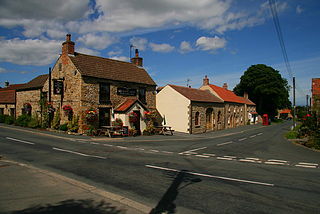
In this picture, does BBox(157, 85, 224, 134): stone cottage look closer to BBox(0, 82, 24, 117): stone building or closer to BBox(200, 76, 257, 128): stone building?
BBox(200, 76, 257, 128): stone building

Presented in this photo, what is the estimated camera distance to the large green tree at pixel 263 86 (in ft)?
172

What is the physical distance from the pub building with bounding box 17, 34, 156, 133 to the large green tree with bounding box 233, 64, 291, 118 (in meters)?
37.8

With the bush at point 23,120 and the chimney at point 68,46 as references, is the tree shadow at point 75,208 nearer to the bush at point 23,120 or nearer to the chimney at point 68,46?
the chimney at point 68,46

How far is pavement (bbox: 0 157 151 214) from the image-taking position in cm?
503

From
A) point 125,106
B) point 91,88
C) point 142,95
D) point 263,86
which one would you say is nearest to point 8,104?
point 91,88

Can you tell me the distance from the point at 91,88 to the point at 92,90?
205 millimetres

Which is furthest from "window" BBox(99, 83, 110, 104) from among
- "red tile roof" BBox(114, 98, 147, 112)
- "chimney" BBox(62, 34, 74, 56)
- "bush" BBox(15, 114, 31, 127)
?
→ "bush" BBox(15, 114, 31, 127)


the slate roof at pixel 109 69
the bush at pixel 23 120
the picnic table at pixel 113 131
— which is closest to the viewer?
the picnic table at pixel 113 131

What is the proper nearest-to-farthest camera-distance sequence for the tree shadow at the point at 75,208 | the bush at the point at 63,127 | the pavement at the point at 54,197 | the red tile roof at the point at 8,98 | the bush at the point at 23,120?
1. the tree shadow at the point at 75,208
2. the pavement at the point at 54,197
3. the bush at the point at 63,127
4. the bush at the point at 23,120
5. the red tile roof at the point at 8,98

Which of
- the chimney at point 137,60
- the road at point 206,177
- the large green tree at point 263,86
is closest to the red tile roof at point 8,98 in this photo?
the chimney at point 137,60

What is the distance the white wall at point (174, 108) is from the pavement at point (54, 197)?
2033cm

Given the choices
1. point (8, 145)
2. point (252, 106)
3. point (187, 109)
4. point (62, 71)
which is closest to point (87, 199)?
point (8, 145)

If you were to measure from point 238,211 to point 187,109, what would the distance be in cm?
2137

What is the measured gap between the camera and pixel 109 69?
2391 centimetres
